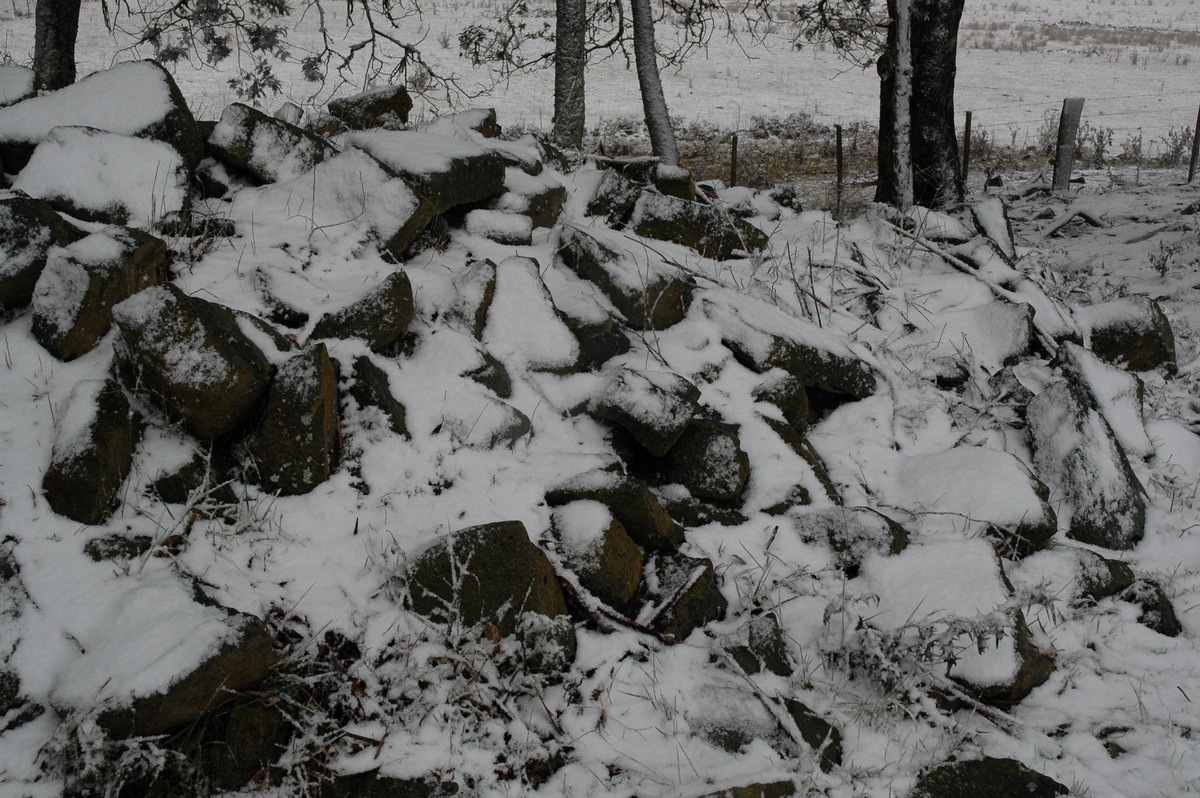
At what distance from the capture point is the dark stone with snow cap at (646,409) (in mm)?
2992

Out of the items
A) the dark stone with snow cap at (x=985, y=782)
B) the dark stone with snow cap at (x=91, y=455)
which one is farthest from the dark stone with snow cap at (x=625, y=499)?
the dark stone with snow cap at (x=91, y=455)

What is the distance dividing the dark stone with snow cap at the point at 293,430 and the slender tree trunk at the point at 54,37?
5377 mm

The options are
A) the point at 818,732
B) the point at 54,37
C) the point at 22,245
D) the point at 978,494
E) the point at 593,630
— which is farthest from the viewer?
the point at 54,37

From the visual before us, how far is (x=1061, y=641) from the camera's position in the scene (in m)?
2.85

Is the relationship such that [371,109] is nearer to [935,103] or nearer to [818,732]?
[818,732]

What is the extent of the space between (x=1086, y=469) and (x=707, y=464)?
5.90 feet

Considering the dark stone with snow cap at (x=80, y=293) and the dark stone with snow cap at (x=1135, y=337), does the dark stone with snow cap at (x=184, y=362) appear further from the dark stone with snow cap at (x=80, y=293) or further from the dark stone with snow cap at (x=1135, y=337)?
the dark stone with snow cap at (x=1135, y=337)

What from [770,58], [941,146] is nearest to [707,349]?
[941,146]

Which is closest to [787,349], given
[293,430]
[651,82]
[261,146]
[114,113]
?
[293,430]

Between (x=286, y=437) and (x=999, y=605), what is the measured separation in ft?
7.80

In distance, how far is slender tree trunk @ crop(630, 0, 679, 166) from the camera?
25.7 ft

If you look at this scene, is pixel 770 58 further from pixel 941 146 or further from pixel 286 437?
pixel 286 437

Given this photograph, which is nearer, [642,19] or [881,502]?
[881,502]

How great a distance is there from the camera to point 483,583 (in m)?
2.38
